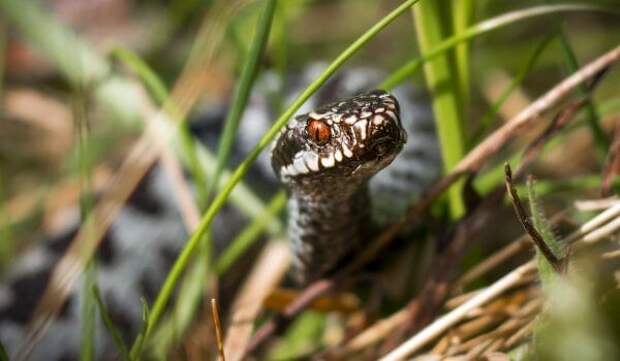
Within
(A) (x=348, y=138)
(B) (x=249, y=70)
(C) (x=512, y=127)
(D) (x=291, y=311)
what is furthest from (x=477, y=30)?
(D) (x=291, y=311)

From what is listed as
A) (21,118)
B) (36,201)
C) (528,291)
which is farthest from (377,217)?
(21,118)

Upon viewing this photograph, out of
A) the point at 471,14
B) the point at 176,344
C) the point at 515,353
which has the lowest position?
the point at 515,353

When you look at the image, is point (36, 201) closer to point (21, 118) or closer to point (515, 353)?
point (21, 118)

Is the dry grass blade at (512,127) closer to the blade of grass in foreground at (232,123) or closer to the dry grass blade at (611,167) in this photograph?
the dry grass blade at (611,167)

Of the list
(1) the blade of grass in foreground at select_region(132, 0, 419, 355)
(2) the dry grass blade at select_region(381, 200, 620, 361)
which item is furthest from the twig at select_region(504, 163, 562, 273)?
(1) the blade of grass in foreground at select_region(132, 0, 419, 355)

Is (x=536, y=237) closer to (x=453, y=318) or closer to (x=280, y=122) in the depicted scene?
(x=453, y=318)

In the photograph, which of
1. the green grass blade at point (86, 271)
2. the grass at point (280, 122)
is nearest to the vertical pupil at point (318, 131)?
the grass at point (280, 122)

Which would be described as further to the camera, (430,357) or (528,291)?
(528,291)
